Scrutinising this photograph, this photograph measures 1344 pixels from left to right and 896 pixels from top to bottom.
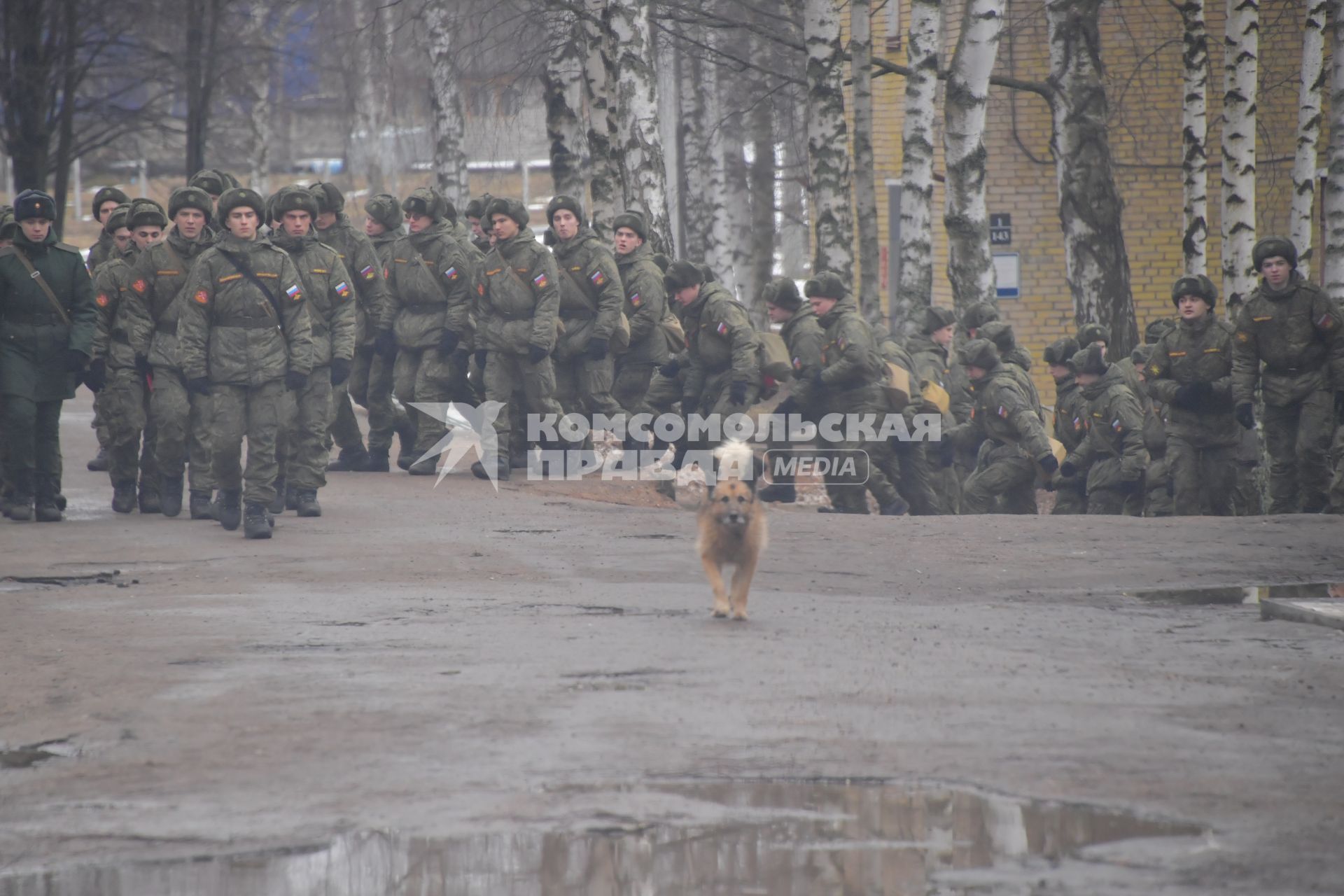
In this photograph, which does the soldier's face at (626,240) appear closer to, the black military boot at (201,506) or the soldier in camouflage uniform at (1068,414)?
the soldier in camouflage uniform at (1068,414)

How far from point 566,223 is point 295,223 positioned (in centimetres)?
364

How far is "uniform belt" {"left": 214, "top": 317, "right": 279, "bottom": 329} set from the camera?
1136cm

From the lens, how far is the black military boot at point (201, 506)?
1257 cm

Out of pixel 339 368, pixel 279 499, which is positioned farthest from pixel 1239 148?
pixel 279 499

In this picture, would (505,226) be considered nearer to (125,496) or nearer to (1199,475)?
(125,496)

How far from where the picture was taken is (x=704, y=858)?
190 inches

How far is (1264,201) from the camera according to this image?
25.2m

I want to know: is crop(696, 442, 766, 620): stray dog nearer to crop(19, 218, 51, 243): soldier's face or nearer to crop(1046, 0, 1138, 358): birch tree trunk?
crop(19, 218, 51, 243): soldier's face

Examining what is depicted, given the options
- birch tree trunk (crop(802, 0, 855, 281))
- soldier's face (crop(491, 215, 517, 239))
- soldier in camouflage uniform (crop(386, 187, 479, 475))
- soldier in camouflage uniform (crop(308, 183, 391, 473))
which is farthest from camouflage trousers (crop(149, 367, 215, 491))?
birch tree trunk (crop(802, 0, 855, 281))

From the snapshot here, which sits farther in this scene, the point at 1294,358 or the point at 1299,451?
the point at 1299,451

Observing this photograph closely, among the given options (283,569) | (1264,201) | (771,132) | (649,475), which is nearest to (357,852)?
(283,569)

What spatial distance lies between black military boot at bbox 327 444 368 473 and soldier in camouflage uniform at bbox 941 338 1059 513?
5436 mm

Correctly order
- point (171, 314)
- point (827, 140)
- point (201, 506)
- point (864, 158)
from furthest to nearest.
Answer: point (864, 158)
point (827, 140)
point (201, 506)
point (171, 314)

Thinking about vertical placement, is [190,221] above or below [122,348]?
above
